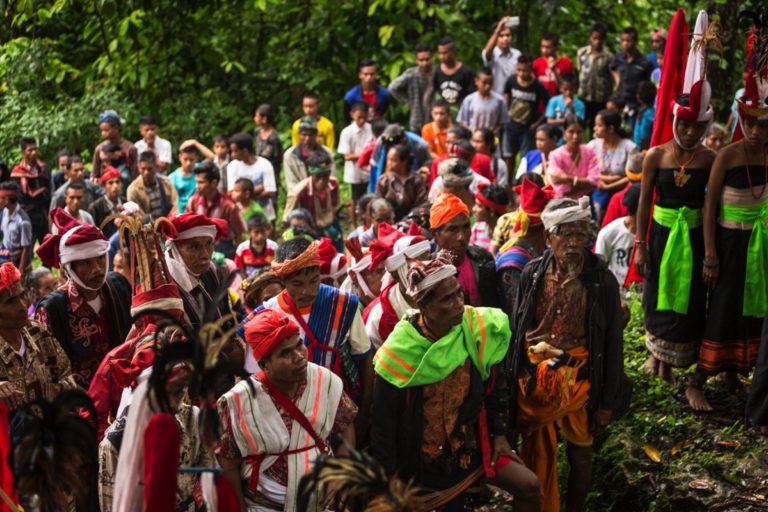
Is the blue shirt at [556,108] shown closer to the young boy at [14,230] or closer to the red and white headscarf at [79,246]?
the young boy at [14,230]

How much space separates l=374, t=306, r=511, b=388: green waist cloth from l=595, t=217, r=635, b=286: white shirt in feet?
13.7

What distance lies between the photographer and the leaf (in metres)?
7.23

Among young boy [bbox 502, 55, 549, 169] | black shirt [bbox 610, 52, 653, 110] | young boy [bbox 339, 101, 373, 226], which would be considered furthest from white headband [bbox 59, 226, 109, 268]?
black shirt [bbox 610, 52, 653, 110]

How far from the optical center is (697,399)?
7555 mm

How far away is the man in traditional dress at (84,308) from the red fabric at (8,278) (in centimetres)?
76

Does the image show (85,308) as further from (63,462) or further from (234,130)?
(234,130)

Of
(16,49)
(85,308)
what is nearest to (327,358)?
(85,308)

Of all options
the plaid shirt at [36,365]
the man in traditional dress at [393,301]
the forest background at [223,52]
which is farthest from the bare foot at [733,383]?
the forest background at [223,52]

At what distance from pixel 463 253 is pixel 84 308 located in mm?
2487

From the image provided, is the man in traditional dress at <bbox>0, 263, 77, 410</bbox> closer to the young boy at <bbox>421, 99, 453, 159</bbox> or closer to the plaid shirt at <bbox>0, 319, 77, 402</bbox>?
the plaid shirt at <bbox>0, 319, 77, 402</bbox>

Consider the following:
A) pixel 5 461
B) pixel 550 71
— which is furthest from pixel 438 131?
pixel 5 461

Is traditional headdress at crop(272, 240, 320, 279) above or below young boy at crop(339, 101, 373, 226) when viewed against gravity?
below

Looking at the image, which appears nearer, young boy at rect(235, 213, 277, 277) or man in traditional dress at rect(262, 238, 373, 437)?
man in traditional dress at rect(262, 238, 373, 437)

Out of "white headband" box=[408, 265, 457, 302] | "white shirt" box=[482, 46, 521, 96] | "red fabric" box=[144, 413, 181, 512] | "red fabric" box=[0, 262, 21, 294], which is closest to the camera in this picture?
"red fabric" box=[144, 413, 181, 512]
